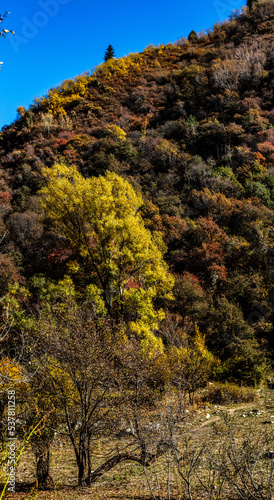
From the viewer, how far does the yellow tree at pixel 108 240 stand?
12664mm

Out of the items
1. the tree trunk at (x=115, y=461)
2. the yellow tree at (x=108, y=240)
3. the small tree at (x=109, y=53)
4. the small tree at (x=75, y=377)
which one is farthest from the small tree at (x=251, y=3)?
the tree trunk at (x=115, y=461)

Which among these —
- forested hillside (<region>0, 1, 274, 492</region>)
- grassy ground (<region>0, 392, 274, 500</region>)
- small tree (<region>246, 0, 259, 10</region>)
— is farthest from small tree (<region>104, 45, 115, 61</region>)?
grassy ground (<region>0, 392, 274, 500</region>)

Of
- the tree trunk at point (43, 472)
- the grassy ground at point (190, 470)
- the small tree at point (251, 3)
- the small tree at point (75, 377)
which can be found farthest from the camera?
the small tree at point (251, 3)

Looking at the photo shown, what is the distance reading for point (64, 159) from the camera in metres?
35.1

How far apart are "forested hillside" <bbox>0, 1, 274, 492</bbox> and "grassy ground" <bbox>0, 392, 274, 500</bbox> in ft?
3.12

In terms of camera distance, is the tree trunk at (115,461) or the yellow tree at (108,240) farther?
the yellow tree at (108,240)

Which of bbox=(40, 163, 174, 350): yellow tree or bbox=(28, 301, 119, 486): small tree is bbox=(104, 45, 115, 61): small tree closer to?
→ bbox=(40, 163, 174, 350): yellow tree

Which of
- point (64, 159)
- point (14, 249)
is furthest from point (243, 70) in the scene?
point (14, 249)

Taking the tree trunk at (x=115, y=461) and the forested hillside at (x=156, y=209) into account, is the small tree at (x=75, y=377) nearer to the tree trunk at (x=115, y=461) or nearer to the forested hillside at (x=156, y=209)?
the forested hillside at (x=156, y=209)

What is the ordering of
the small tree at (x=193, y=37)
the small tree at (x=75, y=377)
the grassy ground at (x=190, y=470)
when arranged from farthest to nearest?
the small tree at (x=193, y=37), the small tree at (x=75, y=377), the grassy ground at (x=190, y=470)

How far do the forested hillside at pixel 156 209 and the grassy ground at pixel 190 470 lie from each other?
95cm

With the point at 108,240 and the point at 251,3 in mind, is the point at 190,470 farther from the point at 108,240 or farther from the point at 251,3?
the point at 251,3

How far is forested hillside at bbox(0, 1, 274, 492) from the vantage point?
1281 centimetres

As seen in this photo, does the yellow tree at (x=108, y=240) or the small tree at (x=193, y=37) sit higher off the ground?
the small tree at (x=193, y=37)
